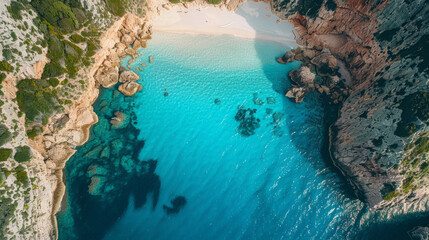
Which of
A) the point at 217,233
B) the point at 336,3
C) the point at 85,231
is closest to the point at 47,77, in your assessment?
the point at 85,231

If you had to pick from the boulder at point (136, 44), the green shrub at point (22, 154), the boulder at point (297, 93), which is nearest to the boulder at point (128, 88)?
the boulder at point (136, 44)

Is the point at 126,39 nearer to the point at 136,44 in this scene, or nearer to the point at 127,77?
the point at 136,44

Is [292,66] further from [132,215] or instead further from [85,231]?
[85,231]

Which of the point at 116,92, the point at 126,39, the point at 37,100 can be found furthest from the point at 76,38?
the point at 37,100

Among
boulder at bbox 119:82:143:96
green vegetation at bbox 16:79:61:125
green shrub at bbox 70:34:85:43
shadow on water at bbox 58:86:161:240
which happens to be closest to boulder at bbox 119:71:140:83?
boulder at bbox 119:82:143:96

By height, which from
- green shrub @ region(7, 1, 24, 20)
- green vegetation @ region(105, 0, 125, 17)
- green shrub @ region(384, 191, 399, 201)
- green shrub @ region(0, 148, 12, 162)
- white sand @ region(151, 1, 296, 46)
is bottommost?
green shrub @ region(0, 148, 12, 162)

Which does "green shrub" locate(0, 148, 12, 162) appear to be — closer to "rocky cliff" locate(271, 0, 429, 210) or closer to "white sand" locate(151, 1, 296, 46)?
"white sand" locate(151, 1, 296, 46)
